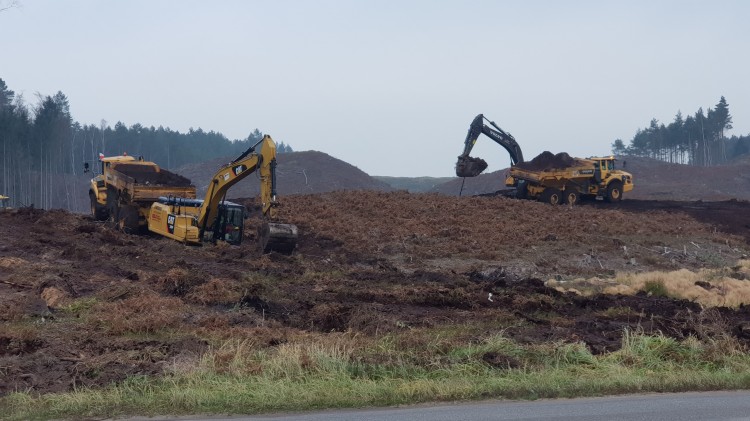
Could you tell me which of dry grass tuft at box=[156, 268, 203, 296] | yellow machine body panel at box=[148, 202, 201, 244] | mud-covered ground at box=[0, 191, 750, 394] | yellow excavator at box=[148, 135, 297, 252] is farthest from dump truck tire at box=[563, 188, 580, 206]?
dry grass tuft at box=[156, 268, 203, 296]

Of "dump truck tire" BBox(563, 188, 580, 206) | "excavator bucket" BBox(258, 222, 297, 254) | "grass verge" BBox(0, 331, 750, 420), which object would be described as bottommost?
"grass verge" BBox(0, 331, 750, 420)

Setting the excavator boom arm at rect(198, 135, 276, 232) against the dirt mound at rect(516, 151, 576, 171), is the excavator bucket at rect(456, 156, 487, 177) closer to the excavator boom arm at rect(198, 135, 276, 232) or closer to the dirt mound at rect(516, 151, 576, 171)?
the dirt mound at rect(516, 151, 576, 171)

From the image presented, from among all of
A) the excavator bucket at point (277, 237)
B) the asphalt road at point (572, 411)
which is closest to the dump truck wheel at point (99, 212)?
the excavator bucket at point (277, 237)

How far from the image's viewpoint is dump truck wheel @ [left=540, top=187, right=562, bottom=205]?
44312 millimetres

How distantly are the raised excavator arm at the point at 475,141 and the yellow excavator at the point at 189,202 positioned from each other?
61.7 feet

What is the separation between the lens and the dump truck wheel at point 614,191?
45562 mm

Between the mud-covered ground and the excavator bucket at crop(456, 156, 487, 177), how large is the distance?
5.32 m

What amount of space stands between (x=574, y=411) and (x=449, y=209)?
94.1ft

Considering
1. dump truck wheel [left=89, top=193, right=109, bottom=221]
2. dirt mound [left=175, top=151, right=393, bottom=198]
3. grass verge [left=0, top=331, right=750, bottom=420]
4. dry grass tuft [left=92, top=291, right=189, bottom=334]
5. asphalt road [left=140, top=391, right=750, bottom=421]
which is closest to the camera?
asphalt road [left=140, top=391, right=750, bottom=421]

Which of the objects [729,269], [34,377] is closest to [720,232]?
[729,269]

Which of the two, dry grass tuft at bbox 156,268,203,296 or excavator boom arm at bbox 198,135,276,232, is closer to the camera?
dry grass tuft at bbox 156,268,203,296

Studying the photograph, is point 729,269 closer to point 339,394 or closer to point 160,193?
point 160,193

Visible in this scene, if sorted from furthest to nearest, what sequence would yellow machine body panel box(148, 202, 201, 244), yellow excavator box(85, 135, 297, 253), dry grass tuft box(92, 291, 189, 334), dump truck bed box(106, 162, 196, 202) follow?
dump truck bed box(106, 162, 196, 202) → yellow machine body panel box(148, 202, 201, 244) → yellow excavator box(85, 135, 297, 253) → dry grass tuft box(92, 291, 189, 334)

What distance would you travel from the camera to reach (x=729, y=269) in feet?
88.2
